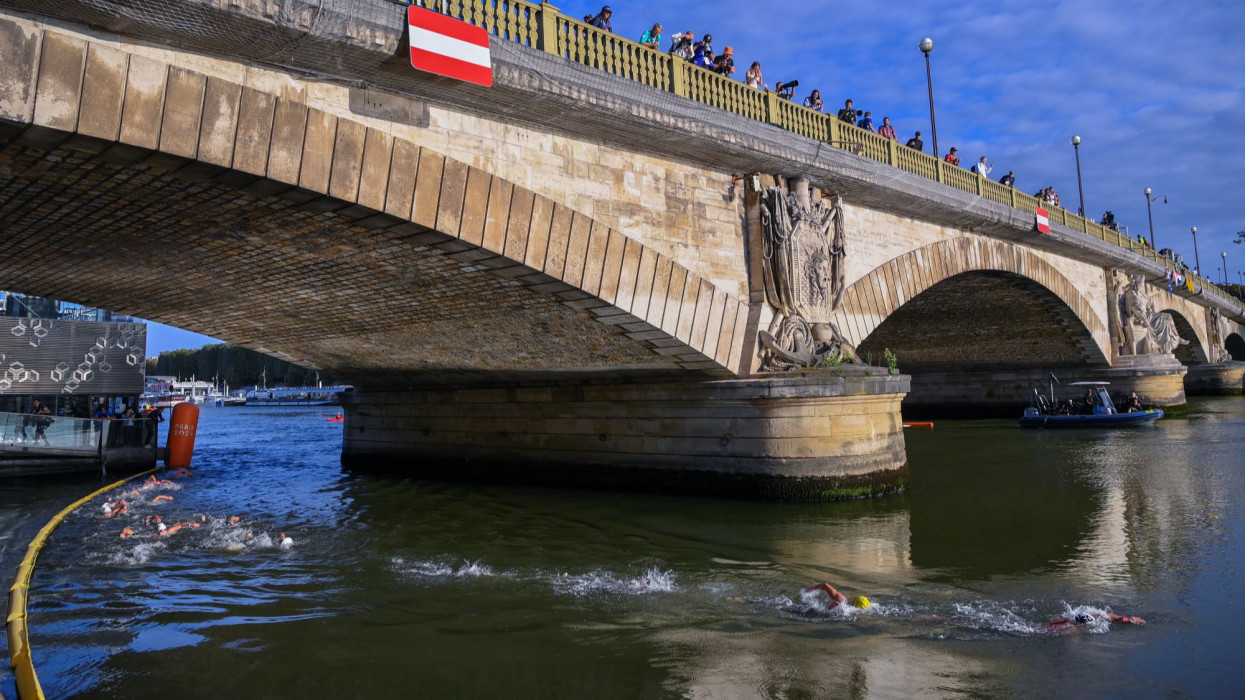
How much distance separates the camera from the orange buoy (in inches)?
875

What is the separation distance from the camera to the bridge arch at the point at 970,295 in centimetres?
1705

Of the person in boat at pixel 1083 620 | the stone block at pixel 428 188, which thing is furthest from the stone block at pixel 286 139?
the person in boat at pixel 1083 620

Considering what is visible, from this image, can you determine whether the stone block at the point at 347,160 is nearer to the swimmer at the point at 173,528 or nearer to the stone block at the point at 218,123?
the stone block at the point at 218,123

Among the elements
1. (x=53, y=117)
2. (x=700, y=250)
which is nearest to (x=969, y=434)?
(x=700, y=250)

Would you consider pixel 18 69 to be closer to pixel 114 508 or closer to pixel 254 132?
pixel 254 132

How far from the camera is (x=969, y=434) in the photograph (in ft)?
90.5

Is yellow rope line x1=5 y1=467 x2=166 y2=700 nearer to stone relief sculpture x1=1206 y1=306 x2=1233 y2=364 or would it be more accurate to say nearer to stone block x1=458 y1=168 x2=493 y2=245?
stone block x1=458 y1=168 x2=493 y2=245

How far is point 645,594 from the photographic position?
837cm

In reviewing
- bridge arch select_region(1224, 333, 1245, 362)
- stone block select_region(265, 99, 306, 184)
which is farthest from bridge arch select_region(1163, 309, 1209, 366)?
stone block select_region(265, 99, 306, 184)

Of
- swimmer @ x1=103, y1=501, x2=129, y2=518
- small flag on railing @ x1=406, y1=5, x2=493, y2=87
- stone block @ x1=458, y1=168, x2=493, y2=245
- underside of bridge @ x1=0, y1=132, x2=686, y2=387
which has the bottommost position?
swimmer @ x1=103, y1=501, x2=129, y2=518

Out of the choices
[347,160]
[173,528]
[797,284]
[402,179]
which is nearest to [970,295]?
[797,284]

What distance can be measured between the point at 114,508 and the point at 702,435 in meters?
10.4

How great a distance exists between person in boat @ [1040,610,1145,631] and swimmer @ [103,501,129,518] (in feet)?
46.0

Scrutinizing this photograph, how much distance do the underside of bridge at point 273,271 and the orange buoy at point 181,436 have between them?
4.73 meters
